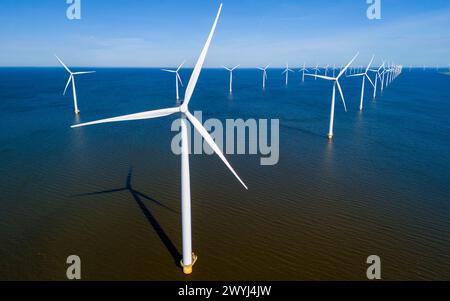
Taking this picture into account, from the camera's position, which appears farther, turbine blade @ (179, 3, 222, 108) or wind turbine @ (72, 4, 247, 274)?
turbine blade @ (179, 3, 222, 108)

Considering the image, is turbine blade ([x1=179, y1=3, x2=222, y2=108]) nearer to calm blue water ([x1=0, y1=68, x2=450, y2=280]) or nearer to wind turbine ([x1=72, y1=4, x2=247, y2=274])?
wind turbine ([x1=72, y1=4, x2=247, y2=274])

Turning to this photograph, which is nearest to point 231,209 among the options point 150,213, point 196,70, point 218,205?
point 218,205

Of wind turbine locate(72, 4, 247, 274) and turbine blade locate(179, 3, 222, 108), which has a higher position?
turbine blade locate(179, 3, 222, 108)

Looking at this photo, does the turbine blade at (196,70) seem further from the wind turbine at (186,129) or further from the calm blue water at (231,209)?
the calm blue water at (231,209)

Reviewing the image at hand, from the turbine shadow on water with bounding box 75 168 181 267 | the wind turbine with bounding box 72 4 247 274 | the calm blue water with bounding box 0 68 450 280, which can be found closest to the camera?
the wind turbine with bounding box 72 4 247 274

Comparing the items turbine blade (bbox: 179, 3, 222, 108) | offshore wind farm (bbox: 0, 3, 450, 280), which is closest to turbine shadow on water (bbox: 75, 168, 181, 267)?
offshore wind farm (bbox: 0, 3, 450, 280)

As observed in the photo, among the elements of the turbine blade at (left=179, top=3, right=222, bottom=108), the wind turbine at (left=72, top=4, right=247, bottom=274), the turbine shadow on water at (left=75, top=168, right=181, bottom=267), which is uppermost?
the turbine blade at (left=179, top=3, right=222, bottom=108)

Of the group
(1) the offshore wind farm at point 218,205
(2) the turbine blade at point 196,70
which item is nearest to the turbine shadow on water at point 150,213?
(1) the offshore wind farm at point 218,205

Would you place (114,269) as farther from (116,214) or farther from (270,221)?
(270,221)
